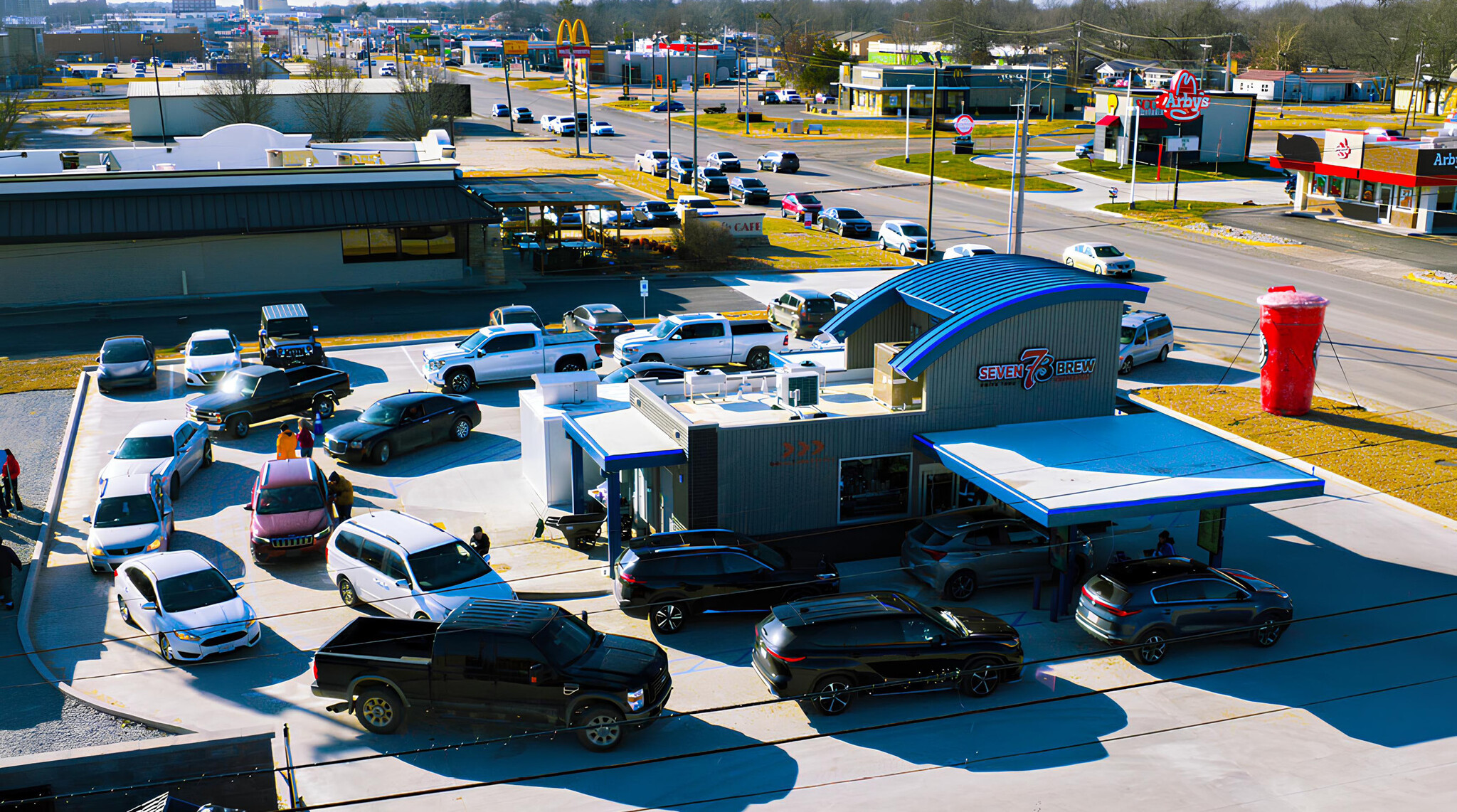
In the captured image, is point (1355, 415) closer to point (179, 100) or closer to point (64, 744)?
point (64, 744)

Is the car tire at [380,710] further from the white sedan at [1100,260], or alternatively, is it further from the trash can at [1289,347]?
the white sedan at [1100,260]

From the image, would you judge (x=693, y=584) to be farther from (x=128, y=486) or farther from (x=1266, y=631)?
(x=128, y=486)

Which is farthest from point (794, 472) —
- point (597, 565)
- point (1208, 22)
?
point (1208, 22)

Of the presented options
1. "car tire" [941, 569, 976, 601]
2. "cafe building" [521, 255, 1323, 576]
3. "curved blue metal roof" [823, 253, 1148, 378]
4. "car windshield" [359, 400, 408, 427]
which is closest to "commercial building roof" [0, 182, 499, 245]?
"car windshield" [359, 400, 408, 427]

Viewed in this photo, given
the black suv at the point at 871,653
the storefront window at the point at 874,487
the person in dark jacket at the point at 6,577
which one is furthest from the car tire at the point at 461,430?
the black suv at the point at 871,653

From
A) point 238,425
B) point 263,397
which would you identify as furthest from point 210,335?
point 238,425

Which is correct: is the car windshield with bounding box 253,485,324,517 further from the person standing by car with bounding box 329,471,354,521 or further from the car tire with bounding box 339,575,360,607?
the car tire with bounding box 339,575,360,607
